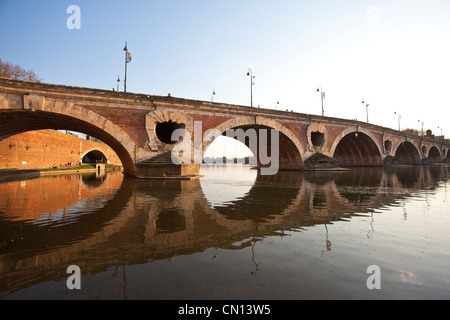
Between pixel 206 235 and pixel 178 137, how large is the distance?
16.5m

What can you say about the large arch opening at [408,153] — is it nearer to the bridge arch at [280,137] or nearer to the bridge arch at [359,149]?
the bridge arch at [359,149]

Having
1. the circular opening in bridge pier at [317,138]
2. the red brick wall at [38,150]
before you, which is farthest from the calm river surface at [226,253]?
the red brick wall at [38,150]

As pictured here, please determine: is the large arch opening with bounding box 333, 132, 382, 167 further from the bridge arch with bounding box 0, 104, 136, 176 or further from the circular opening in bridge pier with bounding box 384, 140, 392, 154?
the bridge arch with bounding box 0, 104, 136, 176

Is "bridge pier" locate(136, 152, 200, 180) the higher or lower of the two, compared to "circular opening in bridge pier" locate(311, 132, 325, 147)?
lower

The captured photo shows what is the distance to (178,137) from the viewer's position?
20.4m

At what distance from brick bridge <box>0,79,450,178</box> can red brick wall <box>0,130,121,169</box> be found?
6909 millimetres

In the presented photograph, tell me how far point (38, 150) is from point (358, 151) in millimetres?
49239

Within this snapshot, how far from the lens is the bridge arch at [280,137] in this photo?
2195 centimetres

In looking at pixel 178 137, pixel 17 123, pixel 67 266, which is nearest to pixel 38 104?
pixel 17 123

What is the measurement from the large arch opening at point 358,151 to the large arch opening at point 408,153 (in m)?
14.7

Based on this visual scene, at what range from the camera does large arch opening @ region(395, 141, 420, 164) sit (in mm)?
52169

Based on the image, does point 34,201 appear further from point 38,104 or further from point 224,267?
point 38,104

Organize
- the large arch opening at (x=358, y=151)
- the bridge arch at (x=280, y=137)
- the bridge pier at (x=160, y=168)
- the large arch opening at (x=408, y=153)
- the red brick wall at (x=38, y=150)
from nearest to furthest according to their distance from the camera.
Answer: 1. the bridge pier at (x=160, y=168)
2. the bridge arch at (x=280, y=137)
3. the red brick wall at (x=38, y=150)
4. the large arch opening at (x=358, y=151)
5. the large arch opening at (x=408, y=153)
